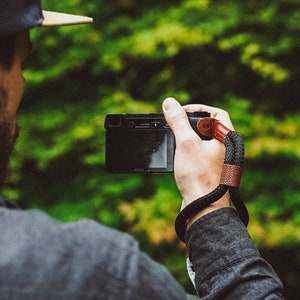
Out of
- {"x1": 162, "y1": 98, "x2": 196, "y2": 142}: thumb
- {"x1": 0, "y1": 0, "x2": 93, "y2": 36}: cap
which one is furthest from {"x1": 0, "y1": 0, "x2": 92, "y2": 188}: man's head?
{"x1": 162, "y1": 98, "x2": 196, "y2": 142}: thumb

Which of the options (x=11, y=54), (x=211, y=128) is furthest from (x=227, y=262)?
(x=11, y=54)

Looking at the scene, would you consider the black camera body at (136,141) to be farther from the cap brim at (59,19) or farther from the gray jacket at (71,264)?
the gray jacket at (71,264)

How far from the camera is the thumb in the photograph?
48.0 inches

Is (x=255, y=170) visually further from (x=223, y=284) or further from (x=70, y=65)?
(x=223, y=284)

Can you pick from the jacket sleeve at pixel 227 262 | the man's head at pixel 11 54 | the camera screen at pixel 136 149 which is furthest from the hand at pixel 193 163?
the man's head at pixel 11 54

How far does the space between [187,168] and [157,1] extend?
3047 mm

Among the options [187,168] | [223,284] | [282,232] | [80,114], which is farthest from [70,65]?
[223,284]

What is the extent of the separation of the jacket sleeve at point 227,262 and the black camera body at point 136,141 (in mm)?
367

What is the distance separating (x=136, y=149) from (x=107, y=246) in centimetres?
73

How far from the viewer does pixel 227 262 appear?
3.35 ft

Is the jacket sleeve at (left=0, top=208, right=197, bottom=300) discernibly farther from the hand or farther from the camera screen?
the camera screen

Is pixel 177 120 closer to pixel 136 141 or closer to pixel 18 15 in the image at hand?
pixel 136 141

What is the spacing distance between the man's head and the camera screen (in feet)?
1.52

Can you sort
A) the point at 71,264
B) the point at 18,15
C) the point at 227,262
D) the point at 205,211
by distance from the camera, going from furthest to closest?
the point at 205,211, the point at 227,262, the point at 18,15, the point at 71,264
